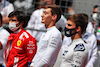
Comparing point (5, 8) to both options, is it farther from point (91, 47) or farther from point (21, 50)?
point (91, 47)

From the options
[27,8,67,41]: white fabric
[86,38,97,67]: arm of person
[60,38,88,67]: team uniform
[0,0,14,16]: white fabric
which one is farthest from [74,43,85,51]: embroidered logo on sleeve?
[0,0,14,16]: white fabric

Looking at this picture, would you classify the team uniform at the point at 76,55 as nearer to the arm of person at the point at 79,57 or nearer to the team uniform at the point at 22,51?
the arm of person at the point at 79,57

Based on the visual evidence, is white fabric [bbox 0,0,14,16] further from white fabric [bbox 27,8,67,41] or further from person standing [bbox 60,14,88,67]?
person standing [bbox 60,14,88,67]

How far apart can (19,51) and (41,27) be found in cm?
164

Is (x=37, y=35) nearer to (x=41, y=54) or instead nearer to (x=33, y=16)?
(x=33, y=16)

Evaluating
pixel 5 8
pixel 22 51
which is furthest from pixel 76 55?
pixel 5 8

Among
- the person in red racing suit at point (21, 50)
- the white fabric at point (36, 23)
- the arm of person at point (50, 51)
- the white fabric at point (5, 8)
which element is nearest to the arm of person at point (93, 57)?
the white fabric at point (36, 23)

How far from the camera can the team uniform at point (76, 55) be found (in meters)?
3.38

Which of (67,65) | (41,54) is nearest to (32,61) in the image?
(41,54)

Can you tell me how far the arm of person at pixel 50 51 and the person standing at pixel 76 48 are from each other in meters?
0.20

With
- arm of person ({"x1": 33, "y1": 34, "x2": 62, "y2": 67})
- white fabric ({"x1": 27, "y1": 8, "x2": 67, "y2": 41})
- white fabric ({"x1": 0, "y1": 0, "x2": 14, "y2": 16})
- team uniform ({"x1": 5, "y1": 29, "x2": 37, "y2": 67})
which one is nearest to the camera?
arm of person ({"x1": 33, "y1": 34, "x2": 62, "y2": 67})

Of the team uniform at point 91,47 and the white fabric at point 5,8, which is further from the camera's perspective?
the white fabric at point 5,8

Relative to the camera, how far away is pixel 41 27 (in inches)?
226

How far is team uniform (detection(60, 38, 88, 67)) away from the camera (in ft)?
11.1
